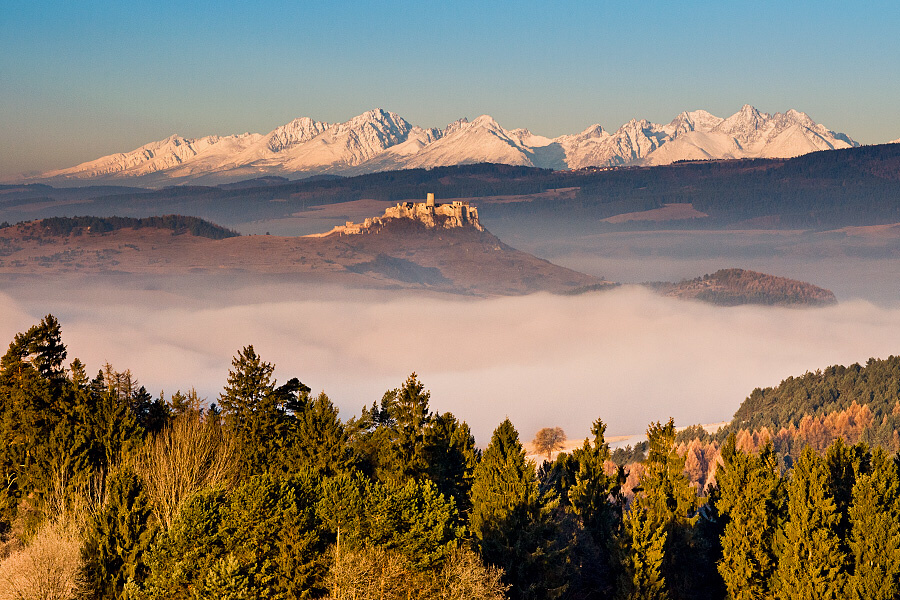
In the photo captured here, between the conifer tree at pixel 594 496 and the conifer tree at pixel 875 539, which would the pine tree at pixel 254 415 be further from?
the conifer tree at pixel 875 539

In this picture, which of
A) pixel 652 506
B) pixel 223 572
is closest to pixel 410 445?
pixel 652 506

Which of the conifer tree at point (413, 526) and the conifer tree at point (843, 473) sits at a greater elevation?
the conifer tree at point (413, 526)

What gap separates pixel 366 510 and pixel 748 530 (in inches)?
1130

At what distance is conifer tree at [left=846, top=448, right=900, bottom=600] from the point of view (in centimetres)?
6406

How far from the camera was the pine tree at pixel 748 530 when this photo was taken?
219ft

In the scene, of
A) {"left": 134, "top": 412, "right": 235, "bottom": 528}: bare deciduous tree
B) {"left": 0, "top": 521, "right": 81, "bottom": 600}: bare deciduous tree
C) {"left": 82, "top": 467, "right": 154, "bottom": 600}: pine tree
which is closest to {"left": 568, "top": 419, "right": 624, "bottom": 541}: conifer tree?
{"left": 134, "top": 412, "right": 235, "bottom": 528}: bare deciduous tree

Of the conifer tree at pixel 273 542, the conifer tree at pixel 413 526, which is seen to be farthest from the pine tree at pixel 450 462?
the conifer tree at pixel 273 542

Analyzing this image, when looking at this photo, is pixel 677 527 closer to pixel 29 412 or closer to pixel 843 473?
pixel 843 473

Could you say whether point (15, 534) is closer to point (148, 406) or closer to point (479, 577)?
point (148, 406)

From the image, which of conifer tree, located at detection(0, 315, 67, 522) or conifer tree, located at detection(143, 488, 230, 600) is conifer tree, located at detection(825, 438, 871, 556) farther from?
conifer tree, located at detection(0, 315, 67, 522)

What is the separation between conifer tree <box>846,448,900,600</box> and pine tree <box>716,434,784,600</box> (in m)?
5.22

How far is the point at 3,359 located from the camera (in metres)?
86.1

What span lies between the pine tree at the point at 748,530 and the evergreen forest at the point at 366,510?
0.14 meters

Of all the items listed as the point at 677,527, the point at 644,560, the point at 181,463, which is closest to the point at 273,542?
the point at 181,463
